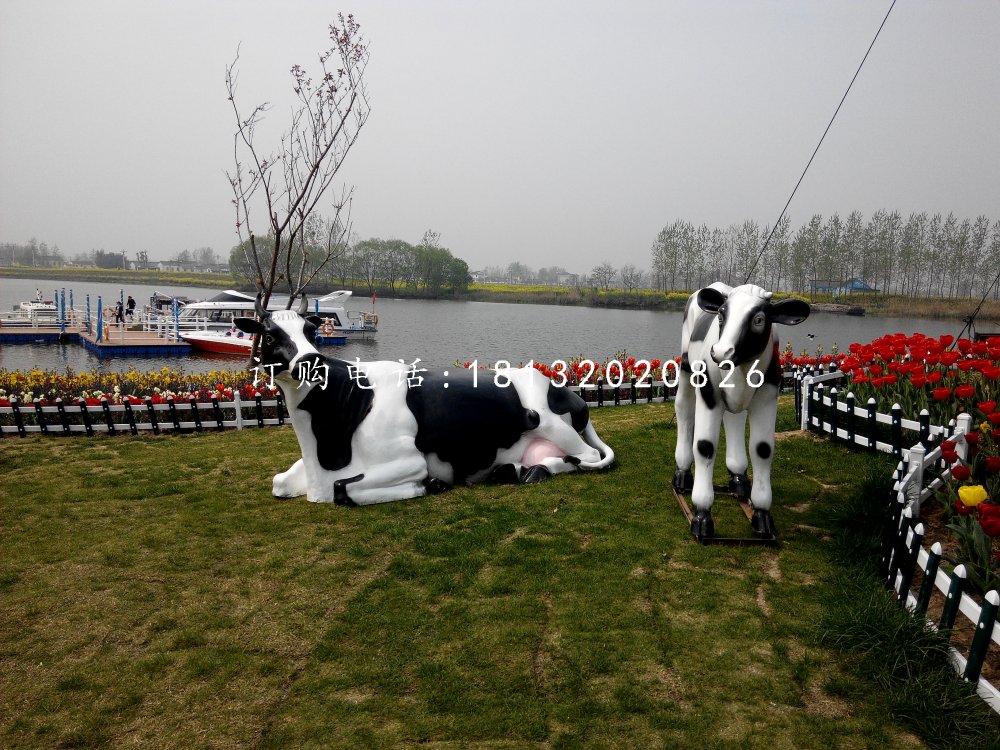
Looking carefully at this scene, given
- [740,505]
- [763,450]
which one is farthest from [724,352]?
[740,505]

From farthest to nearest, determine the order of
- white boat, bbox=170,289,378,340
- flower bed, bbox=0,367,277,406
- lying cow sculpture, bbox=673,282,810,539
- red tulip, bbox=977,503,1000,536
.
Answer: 1. white boat, bbox=170,289,378,340
2. flower bed, bbox=0,367,277,406
3. lying cow sculpture, bbox=673,282,810,539
4. red tulip, bbox=977,503,1000,536

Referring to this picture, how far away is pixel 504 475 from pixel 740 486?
2317 millimetres

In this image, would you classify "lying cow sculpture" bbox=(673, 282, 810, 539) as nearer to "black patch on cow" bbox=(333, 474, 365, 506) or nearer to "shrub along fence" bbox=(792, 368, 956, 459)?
"shrub along fence" bbox=(792, 368, 956, 459)

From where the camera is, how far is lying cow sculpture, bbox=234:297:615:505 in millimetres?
5941

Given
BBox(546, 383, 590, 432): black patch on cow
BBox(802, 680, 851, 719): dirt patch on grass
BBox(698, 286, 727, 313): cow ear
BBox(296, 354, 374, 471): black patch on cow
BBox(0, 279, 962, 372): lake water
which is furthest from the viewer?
BBox(0, 279, 962, 372): lake water

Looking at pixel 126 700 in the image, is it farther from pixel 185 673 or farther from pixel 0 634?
pixel 0 634

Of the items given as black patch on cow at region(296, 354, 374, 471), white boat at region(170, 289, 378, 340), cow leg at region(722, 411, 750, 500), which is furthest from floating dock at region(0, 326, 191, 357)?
cow leg at region(722, 411, 750, 500)

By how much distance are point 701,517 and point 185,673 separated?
12.6ft

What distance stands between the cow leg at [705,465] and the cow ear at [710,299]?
63 centimetres

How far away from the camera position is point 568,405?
7074 millimetres

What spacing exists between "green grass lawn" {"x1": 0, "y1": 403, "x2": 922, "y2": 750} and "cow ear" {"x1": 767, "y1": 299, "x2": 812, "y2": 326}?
6.01 ft

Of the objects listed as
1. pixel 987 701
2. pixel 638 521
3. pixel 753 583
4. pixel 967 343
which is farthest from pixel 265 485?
pixel 967 343

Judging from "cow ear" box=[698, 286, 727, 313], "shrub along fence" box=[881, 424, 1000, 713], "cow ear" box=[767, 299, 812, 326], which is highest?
"cow ear" box=[698, 286, 727, 313]

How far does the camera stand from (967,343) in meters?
7.30
